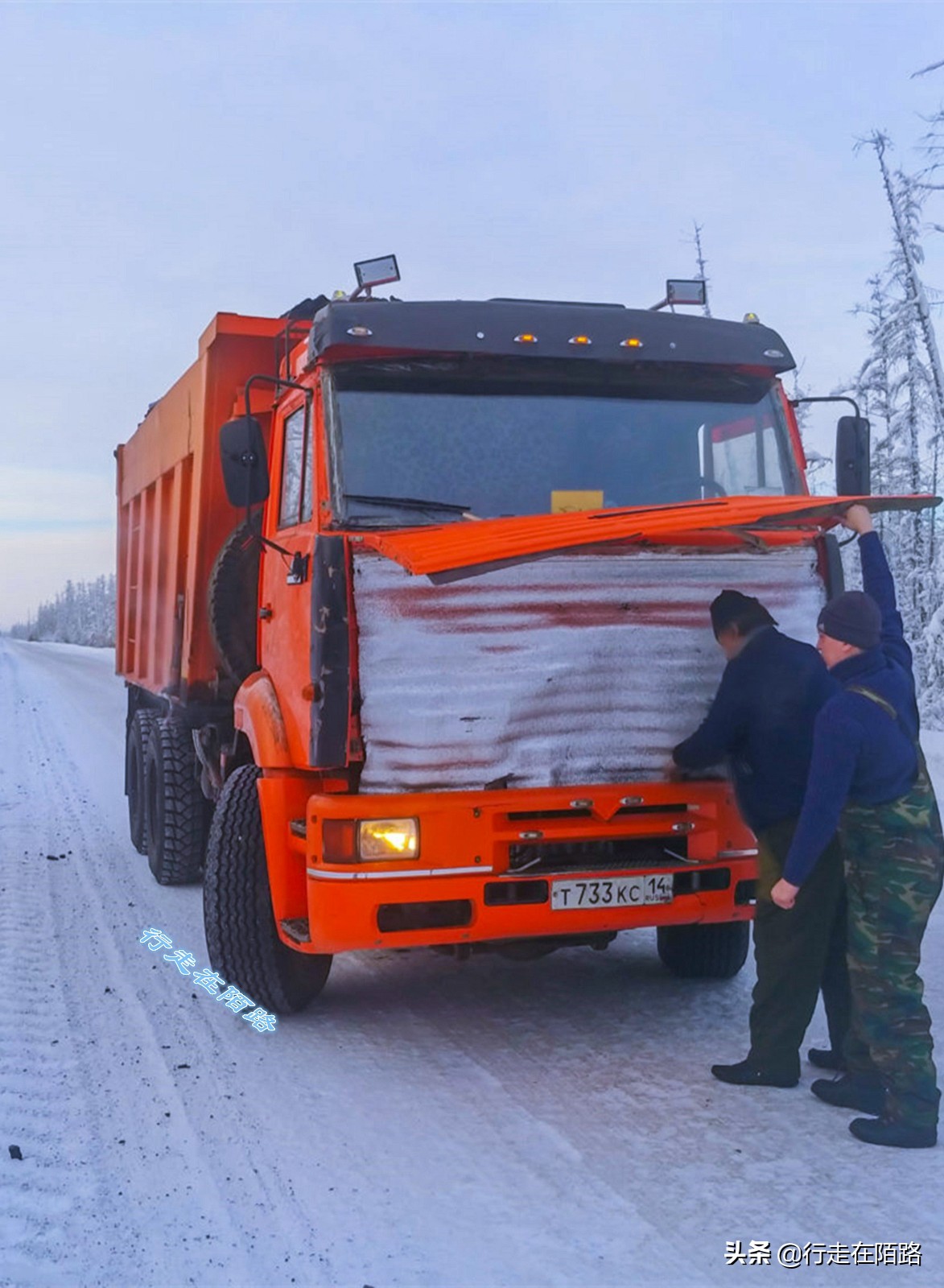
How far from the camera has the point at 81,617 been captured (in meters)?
147

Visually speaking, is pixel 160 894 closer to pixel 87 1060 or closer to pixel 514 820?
pixel 87 1060

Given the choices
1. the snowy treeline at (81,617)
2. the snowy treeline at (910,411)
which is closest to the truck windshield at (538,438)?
the snowy treeline at (910,411)

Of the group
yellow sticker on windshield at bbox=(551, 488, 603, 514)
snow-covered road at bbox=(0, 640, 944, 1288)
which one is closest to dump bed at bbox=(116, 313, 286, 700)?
snow-covered road at bbox=(0, 640, 944, 1288)

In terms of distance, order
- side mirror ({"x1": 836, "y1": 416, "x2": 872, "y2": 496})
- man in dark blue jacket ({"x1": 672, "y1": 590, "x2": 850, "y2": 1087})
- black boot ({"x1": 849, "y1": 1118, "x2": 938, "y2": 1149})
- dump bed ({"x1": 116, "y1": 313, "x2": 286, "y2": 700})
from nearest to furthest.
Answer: black boot ({"x1": 849, "y1": 1118, "x2": 938, "y2": 1149})
man in dark blue jacket ({"x1": 672, "y1": 590, "x2": 850, "y2": 1087})
side mirror ({"x1": 836, "y1": 416, "x2": 872, "y2": 496})
dump bed ({"x1": 116, "y1": 313, "x2": 286, "y2": 700})

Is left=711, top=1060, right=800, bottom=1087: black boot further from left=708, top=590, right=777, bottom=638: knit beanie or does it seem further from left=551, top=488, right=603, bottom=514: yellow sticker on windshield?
left=551, top=488, right=603, bottom=514: yellow sticker on windshield

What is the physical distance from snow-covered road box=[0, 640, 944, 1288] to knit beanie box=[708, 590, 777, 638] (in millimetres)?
1630

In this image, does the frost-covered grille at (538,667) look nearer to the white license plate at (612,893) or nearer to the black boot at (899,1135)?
the white license plate at (612,893)

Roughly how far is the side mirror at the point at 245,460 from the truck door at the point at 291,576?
0.17 meters

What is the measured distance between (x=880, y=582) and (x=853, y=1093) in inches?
70.1

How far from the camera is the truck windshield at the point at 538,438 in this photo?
5.09 metres

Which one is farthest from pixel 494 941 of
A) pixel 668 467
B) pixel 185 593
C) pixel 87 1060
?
pixel 185 593

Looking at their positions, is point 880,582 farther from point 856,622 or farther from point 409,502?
point 409,502

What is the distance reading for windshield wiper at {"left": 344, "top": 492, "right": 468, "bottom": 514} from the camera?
5.02 metres
